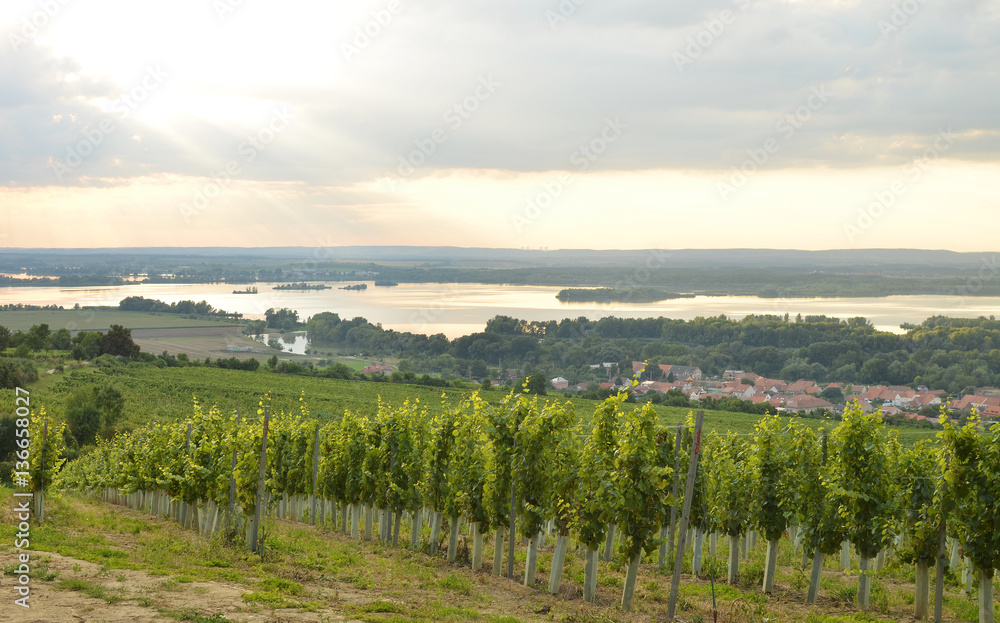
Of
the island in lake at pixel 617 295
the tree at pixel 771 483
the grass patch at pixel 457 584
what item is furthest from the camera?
the island in lake at pixel 617 295

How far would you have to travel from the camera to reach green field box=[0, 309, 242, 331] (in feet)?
255

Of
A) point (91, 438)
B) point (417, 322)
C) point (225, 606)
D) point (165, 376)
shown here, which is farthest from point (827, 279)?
point (225, 606)

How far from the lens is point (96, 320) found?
9312 cm

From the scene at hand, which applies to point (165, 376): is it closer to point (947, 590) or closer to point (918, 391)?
point (947, 590)

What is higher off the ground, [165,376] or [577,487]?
[577,487]

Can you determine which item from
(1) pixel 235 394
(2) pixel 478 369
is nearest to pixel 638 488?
(1) pixel 235 394

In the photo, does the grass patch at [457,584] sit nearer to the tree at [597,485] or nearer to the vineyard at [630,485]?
the vineyard at [630,485]

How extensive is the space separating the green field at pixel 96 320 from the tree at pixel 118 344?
12475 millimetres

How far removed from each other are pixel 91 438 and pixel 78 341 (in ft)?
111

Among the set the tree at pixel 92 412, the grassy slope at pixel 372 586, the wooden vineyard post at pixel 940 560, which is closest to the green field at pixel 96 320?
the tree at pixel 92 412

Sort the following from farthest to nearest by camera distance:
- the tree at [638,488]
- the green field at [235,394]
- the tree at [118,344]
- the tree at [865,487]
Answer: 1. the tree at [118,344]
2. the green field at [235,394]
3. the tree at [865,487]
4. the tree at [638,488]

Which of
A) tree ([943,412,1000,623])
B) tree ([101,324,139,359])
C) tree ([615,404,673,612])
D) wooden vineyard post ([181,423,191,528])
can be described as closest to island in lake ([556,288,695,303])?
tree ([101,324,139,359])

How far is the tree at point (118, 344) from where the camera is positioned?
65625 millimetres

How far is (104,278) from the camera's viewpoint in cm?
15238
